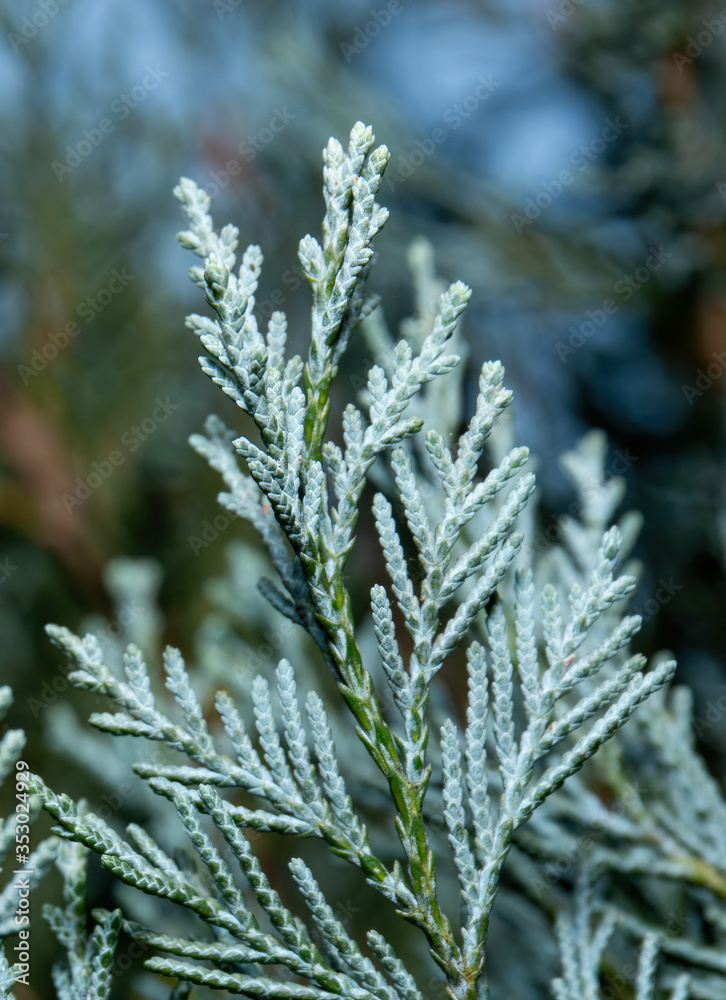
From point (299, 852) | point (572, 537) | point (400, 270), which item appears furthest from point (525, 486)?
point (400, 270)

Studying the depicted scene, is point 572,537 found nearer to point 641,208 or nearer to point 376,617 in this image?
point 376,617

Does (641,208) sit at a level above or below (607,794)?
above

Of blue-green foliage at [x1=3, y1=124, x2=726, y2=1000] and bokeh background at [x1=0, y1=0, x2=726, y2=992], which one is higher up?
bokeh background at [x1=0, y1=0, x2=726, y2=992]

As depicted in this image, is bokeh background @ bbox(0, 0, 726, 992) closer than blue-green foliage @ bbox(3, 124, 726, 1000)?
No

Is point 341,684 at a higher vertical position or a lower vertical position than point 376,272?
lower

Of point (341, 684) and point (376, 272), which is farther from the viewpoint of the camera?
point (376, 272)

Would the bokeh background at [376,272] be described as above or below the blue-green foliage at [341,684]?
above

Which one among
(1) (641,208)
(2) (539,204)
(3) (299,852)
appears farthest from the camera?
(2) (539,204)

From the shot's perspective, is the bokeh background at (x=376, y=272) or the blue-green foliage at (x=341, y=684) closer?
the blue-green foliage at (x=341, y=684)
